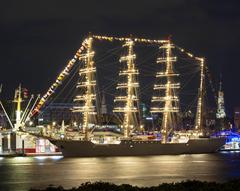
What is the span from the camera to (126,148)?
11344 cm

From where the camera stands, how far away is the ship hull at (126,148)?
110 metres

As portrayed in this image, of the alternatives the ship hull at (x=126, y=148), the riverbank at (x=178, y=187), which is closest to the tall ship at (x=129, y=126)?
the ship hull at (x=126, y=148)

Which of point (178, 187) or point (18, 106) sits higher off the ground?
point (18, 106)

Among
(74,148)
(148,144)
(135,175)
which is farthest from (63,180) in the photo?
(148,144)

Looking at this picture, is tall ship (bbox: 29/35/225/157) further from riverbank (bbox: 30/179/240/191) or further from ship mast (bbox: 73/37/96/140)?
riverbank (bbox: 30/179/240/191)

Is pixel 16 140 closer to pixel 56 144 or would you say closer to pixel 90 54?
pixel 56 144

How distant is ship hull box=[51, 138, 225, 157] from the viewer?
359 ft

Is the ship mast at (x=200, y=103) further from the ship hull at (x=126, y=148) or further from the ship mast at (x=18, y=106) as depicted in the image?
the ship mast at (x=18, y=106)

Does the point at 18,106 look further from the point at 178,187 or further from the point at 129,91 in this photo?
the point at 178,187

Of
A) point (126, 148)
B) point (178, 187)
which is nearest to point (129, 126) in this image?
point (126, 148)

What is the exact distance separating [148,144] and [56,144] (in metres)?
18.2

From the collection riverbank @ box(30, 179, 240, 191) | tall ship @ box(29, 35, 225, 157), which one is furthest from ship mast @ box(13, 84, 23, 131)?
riverbank @ box(30, 179, 240, 191)

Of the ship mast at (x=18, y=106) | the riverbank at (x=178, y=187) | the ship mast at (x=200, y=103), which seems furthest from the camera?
the ship mast at (x=200, y=103)

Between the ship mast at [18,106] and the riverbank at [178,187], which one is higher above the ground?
the ship mast at [18,106]
